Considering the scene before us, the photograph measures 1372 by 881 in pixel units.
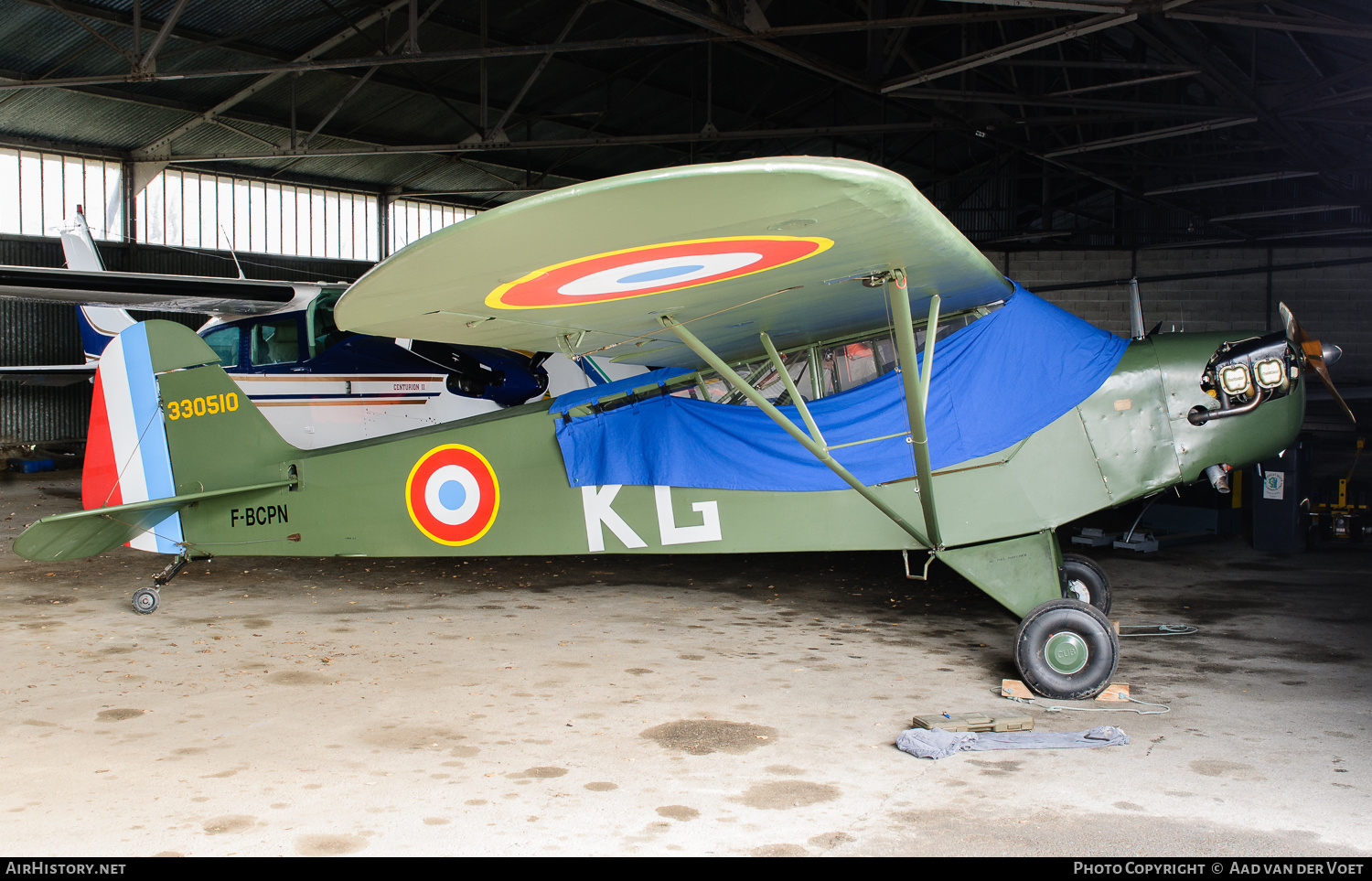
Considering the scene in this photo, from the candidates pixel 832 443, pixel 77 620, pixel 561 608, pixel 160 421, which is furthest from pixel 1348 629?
pixel 77 620

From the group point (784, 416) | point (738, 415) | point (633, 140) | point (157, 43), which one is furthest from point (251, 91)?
point (784, 416)

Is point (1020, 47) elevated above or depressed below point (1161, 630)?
above

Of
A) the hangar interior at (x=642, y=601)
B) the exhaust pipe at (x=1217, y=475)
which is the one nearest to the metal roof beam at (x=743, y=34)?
the hangar interior at (x=642, y=601)

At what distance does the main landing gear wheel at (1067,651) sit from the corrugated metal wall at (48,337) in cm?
2000

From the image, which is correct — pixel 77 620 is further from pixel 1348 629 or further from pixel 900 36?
pixel 900 36

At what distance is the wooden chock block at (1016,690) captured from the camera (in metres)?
5.03

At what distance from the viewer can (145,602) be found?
280 inches

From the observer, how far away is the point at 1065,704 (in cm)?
491

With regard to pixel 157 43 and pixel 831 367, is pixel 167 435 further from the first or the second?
pixel 157 43

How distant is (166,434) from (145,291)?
4.48 meters

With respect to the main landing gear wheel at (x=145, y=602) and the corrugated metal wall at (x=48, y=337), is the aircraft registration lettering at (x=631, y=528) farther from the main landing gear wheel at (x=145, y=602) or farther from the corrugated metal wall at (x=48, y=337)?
the corrugated metal wall at (x=48, y=337)

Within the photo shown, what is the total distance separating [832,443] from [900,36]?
9298mm

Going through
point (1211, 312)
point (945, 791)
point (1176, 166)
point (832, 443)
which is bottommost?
point (945, 791)

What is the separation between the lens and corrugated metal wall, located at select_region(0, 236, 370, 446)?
65.8 feet
